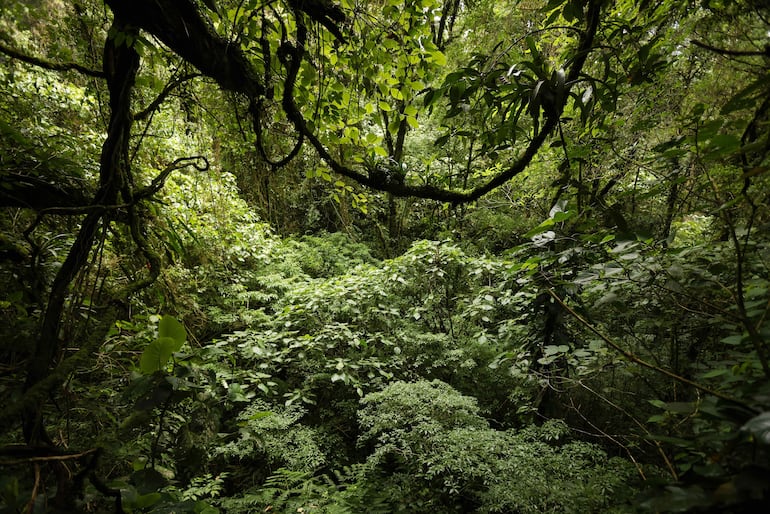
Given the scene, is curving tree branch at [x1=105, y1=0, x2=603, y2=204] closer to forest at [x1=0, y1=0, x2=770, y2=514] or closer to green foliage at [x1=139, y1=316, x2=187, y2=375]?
forest at [x1=0, y1=0, x2=770, y2=514]

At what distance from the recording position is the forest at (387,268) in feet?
2.83

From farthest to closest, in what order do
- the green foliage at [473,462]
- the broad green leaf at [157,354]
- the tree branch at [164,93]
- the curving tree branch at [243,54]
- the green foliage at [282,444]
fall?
the green foliage at [282,444] < the green foliage at [473,462] < the tree branch at [164,93] < the curving tree branch at [243,54] < the broad green leaf at [157,354]

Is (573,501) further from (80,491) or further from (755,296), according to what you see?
(80,491)

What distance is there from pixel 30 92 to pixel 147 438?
3248 mm

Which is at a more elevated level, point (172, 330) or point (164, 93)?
Result: point (164, 93)

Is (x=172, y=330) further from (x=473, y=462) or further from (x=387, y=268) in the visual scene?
(x=387, y=268)

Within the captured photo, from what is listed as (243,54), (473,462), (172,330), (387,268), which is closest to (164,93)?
(243,54)

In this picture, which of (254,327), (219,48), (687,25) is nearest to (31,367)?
(219,48)

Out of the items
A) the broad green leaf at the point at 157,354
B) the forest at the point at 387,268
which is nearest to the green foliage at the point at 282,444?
the forest at the point at 387,268

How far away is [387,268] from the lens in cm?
403

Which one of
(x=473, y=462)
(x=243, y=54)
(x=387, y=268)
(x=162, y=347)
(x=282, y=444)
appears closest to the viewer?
(x=162, y=347)

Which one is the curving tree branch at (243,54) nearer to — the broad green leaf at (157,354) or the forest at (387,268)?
the forest at (387,268)

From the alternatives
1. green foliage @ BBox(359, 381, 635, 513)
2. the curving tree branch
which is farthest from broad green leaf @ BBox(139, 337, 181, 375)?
green foliage @ BBox(359, 381, 635, 513)

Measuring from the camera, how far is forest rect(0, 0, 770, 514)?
0.86 meters
